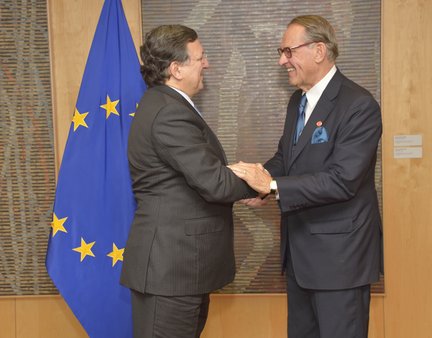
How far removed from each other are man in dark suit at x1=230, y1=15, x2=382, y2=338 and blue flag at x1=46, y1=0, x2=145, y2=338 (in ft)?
2.45

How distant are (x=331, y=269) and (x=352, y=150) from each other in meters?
0.46

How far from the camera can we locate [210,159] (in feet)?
6.19

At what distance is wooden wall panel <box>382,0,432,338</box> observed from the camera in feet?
8.69

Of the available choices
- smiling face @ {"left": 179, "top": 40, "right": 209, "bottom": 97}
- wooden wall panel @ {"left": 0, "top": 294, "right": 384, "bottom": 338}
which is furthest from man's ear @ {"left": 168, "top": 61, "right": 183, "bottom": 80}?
wooden wall panel @ {"left": 0, "top": 294, "right": 384, "bottom": 338}

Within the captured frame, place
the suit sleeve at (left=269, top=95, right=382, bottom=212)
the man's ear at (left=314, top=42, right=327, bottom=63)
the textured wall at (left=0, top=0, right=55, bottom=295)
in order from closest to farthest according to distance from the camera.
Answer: the suit sleeve at (left=269, top=95, right=382, bottom=212)
the man's ear at (left=314, top=42, right=327, bottom=63)
the textured wall at (left=0, top=0, right=55, bottom=295)

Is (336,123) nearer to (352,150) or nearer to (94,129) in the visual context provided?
(352,150)

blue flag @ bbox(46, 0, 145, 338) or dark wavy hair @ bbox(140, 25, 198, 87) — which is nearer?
dark wavy hair @ bbox(140, 25, 198, 87)

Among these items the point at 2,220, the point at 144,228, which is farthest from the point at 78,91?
the point at 144,228

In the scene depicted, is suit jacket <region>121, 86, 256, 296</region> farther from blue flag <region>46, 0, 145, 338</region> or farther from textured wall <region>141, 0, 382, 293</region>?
textured wall <region>141, 0, 382, 293</region>

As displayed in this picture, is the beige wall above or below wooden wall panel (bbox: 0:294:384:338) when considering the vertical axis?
above

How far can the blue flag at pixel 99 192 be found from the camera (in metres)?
2.52

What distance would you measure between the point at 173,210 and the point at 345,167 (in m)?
0.65

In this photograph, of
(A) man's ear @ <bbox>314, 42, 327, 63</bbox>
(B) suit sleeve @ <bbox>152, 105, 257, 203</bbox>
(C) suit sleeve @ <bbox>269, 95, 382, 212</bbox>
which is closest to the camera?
(B) suit sleeve @ <bbox>152, 105, 257, 203</bbox>

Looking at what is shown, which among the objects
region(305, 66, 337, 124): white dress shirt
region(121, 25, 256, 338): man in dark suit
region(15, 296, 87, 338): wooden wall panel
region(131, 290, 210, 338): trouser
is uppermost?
region(305, 66, 337, 124): white dress shirt
